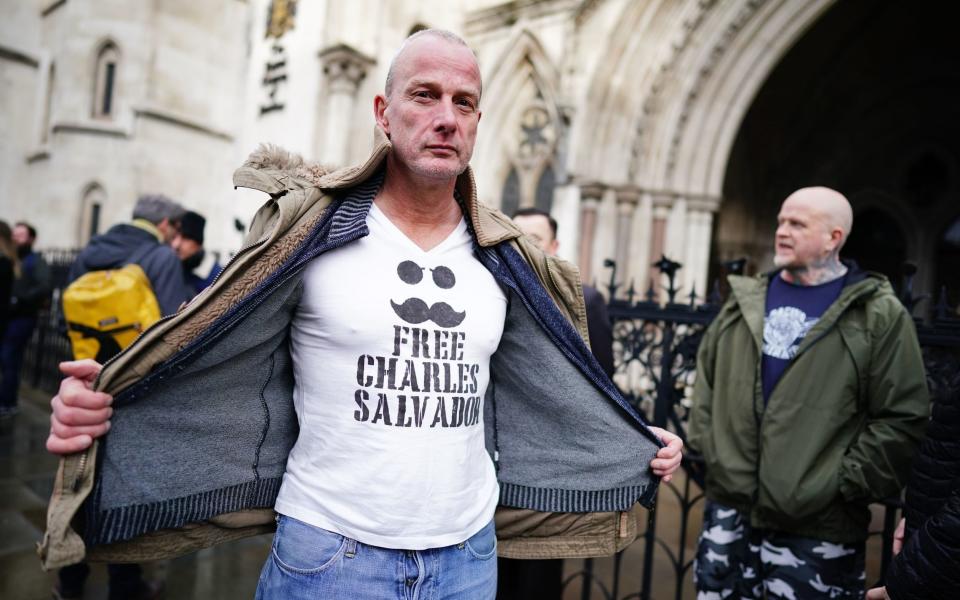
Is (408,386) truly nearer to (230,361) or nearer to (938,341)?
(230,361)

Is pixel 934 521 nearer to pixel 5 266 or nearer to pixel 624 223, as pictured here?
pixel 5 266

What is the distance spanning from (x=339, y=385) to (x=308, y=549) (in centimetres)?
37

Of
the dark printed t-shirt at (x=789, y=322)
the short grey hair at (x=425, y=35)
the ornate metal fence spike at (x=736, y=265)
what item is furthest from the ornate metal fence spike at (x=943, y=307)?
the short grey hair at (x=425, y=35)

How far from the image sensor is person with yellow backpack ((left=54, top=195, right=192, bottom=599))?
302cm

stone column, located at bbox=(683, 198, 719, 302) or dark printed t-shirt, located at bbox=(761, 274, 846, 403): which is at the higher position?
stone column, located at bbox=(683, 198, 719, 302)

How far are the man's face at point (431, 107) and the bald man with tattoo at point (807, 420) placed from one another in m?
1.65

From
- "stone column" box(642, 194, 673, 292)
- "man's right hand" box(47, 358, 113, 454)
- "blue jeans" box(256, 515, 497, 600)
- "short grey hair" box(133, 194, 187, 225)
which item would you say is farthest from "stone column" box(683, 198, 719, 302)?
"man's right hand" box(47, 358, 113, 454)

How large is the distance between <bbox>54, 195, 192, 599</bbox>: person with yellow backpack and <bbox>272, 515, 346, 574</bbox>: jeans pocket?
2186 millimetres

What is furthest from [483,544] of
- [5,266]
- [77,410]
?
[5,266]

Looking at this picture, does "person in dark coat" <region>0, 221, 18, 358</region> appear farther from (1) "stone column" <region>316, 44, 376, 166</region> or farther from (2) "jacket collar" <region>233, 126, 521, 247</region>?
(1) "stone column" <region>316, 44, 376, 166</region>

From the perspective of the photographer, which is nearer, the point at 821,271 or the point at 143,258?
the point at 821,271

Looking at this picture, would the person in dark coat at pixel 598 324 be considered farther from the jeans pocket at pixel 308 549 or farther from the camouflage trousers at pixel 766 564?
the jeans pocket at pixel 308 549

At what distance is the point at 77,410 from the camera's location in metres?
1.13

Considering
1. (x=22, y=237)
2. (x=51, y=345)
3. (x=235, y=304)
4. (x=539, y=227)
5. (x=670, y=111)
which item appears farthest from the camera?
(x=670, y=111)
